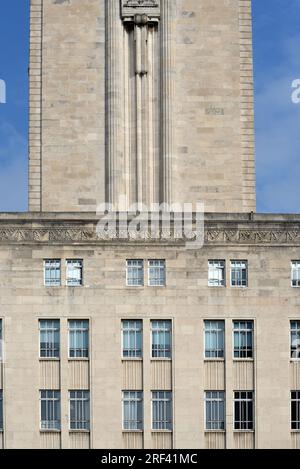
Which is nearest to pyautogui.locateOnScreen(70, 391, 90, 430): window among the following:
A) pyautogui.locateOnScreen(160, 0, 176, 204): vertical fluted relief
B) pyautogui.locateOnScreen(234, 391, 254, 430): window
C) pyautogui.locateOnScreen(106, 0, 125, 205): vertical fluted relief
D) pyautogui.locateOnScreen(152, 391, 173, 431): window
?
pyautogui.locateOnScreen(152, 391, 173, 431): window

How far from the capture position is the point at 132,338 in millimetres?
59844

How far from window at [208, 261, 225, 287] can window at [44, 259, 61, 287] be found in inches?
267

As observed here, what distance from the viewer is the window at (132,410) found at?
194 feet

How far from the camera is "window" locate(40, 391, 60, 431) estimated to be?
59188 millimetres

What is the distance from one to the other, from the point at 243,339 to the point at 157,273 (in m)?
4.86

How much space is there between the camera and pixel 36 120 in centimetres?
6862

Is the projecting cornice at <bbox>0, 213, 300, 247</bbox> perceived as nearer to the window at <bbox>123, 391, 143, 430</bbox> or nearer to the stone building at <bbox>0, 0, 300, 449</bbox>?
the stone building at <bbox>0, 0, 300, 449</bbox>

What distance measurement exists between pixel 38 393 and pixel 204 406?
7369 millimetres

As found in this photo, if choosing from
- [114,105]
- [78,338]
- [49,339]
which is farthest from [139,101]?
[49,339]

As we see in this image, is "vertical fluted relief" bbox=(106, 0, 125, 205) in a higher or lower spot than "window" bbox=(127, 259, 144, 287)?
higher

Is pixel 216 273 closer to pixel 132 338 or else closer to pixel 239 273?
pixel 239 273

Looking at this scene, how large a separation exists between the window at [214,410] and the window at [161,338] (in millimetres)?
2634

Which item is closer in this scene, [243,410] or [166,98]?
[243,410]

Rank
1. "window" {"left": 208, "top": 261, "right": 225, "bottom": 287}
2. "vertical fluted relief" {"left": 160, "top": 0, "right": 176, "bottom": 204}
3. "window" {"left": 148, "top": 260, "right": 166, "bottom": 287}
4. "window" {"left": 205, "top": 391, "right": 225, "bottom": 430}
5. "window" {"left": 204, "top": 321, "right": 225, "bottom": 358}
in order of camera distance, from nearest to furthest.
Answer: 1. "window" {"left": 205, "top": 391, "right": 225, "bottom": 430}
2. "window" {"left": 204, "top": 321, "right": 225, "bottom": 358}
3. "window" {"left": 148, "top": 260, "right": 166, "bottom": 287}
4. "window" {"left": 208, "top": 261, "right": 225, "bottom": 287}
5. "vertical fluted relief" {"left": 160, "top": 0, "right": 176, "bottom": 204}
